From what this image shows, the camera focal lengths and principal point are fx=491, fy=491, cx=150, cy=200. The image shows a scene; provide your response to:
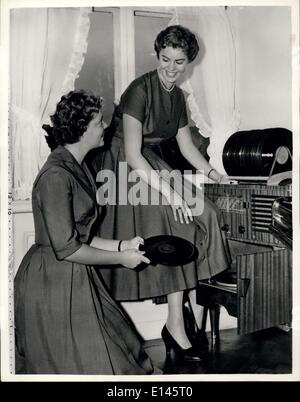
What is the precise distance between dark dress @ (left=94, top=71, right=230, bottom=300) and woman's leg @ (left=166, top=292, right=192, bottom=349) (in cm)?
8

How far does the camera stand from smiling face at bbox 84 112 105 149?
87.5 inches

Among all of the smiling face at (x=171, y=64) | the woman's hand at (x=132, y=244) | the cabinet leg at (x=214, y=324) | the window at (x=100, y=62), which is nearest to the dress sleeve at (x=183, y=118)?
the smiling face at (x=171, y=64)

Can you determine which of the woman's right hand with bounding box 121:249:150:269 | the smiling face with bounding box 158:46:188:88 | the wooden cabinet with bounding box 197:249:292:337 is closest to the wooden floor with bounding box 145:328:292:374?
the wooden cabinet with bounding box 197:249:292:337

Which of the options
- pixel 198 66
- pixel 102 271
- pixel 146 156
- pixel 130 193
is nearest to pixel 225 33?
pixel 198 66

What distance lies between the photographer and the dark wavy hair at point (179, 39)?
247 centimetres

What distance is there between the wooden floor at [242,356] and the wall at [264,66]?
1.16m

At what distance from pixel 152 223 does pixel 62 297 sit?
25.9 inches

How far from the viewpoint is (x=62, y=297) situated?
6.88 ft

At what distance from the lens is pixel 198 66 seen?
266 cm

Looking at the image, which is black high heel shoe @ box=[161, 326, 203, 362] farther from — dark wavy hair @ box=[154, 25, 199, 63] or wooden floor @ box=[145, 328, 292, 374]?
dark wavy hair @ box=[154, 25, 199, 63]

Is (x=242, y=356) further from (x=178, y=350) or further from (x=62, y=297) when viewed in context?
(x=62, y=297)

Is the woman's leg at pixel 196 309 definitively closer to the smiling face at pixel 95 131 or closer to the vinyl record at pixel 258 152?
the vinyl record at pixel 258 152

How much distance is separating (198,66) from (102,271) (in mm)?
1212

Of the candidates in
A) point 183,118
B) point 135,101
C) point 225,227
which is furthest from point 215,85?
point 225,227
